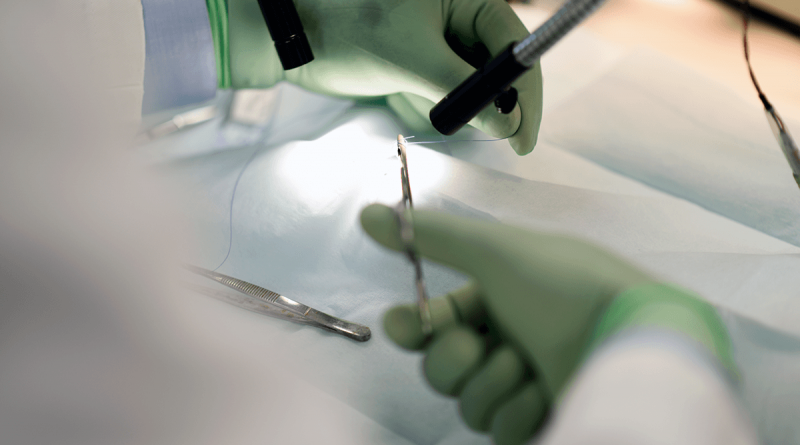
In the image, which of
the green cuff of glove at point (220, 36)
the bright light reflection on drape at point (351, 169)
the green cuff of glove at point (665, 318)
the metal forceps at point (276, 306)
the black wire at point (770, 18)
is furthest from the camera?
the black wire at point (770, 18)

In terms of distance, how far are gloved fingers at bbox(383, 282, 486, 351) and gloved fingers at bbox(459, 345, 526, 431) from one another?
0.04 meters

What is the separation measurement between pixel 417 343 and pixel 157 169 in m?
0.43

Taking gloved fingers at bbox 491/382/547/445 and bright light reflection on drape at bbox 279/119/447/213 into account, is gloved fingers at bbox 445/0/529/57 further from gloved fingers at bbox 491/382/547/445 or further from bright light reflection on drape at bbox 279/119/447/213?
gloved fingers at bbox 491/382/547/445

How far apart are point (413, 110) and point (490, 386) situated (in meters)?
0.49

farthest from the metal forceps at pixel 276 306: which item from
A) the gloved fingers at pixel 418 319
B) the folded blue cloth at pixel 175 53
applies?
→ the folded blue cloth at pixel 175 53

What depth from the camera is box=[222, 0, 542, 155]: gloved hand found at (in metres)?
0.63

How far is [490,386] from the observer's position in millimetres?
315

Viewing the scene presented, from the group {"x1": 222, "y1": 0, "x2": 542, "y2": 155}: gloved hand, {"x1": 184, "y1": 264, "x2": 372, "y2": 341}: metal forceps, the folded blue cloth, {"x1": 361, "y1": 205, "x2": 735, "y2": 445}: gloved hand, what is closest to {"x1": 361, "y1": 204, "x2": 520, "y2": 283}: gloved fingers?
{"x1": 361, "y1": 205, "x2": 735, "y2": 445}: gloved hand

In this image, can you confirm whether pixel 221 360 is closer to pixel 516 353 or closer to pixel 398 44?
pixel 516 353

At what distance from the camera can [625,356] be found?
0.88ft

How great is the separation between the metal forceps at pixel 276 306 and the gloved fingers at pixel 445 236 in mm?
136

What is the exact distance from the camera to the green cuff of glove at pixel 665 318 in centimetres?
29

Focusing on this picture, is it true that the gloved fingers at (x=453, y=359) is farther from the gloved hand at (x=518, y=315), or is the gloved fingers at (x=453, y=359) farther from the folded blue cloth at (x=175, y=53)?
the folded blue cloth at (x=175, y=53)

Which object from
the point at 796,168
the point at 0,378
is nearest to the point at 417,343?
the point at 0,378
